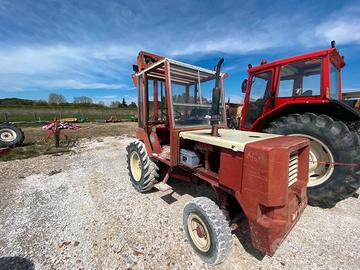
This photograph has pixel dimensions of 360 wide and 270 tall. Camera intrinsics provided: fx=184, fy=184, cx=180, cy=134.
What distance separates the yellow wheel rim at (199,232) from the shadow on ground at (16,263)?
6.04 ft

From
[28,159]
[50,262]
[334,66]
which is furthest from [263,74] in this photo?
[28,159]

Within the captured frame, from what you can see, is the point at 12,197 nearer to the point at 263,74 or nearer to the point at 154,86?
the point at 154,86

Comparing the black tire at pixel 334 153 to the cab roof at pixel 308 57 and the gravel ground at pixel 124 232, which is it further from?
the cab roof at pixel 308 57

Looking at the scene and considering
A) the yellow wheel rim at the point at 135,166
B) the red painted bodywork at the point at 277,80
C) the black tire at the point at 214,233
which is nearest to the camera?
the black tire at the point at 214,233

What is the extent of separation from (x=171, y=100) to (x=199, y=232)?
184 centimetres

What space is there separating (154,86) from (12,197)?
11.7 ft

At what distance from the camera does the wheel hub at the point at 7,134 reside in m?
7.64

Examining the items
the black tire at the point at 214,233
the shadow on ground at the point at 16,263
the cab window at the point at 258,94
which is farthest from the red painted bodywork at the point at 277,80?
the shadow on ground at the point at 16,263

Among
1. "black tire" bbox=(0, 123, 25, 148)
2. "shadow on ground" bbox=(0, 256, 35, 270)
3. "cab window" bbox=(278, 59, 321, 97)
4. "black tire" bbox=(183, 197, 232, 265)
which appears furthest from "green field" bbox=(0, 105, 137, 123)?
"black tire" bbox=(183, 197, 232, 265)

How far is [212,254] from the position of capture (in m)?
2.01

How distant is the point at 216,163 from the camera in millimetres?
2660

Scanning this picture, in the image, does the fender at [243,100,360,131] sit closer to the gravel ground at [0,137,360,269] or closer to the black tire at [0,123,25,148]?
the gravel ground at [0,137,360,269]

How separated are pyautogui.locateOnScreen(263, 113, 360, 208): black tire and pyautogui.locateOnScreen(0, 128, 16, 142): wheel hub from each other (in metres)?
10.2

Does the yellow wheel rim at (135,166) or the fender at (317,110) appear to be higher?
the fender at (317,110)
